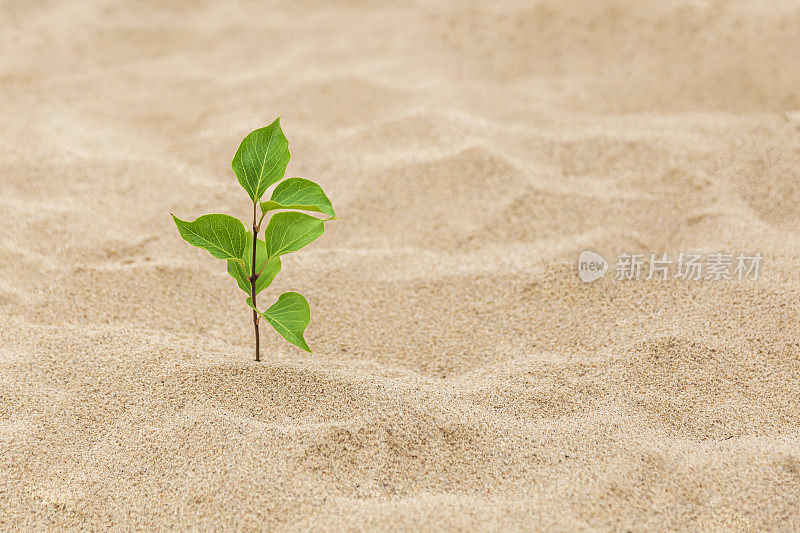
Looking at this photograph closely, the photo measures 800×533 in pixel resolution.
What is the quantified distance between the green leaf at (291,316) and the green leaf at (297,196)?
133 millimetres

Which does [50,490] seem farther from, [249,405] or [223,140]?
[223,140]

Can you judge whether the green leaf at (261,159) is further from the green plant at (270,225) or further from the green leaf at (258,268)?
the green leaf at (258,268)

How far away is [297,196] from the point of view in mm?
1007

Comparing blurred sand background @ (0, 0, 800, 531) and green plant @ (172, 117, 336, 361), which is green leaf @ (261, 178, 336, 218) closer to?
green plant @ (172, 117, 336, 361)

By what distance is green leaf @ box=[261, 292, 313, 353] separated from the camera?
1049mm

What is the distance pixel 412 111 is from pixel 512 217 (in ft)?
1.79

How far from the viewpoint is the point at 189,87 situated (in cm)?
212

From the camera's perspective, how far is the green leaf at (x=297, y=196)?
3.26 ft

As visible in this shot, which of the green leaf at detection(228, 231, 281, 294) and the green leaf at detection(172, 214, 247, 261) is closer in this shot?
the green leaf at detection(172, 214, 247, 261)

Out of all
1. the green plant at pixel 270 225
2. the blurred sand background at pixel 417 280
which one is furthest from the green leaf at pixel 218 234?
the blurred sand background at pixel 417 280

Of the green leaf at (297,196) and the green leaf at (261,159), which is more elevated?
Answer: the green leaf at (261,159)

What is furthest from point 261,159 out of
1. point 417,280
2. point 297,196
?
point 417,280

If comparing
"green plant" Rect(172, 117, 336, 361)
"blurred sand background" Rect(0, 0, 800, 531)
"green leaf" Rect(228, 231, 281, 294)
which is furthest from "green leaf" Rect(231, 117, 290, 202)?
"blurred sand background" Rect(0, 0, 800, 531)

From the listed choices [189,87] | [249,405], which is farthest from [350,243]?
[189,87]
